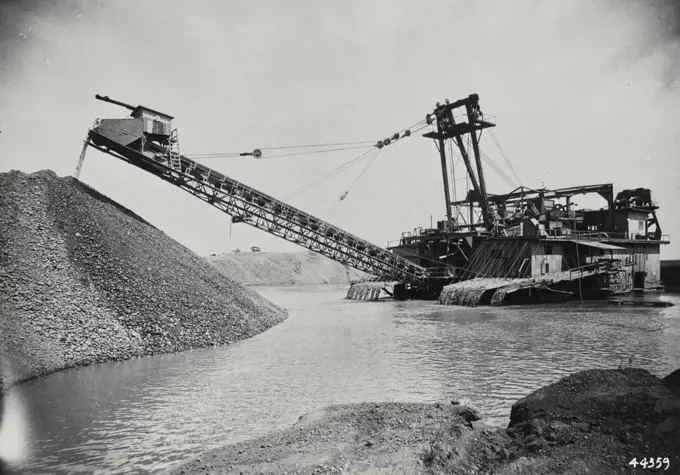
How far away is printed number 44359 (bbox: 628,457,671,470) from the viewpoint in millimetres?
3922

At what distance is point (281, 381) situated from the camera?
9.01 metres

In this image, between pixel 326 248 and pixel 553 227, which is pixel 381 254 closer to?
pixel 326 248

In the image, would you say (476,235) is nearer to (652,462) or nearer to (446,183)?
(446,183)

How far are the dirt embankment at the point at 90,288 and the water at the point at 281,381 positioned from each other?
2.16ft

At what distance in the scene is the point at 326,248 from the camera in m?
25.1

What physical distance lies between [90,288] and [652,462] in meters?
12.0

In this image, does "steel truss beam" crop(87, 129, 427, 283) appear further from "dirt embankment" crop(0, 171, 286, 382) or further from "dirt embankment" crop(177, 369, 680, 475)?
"dirt embankment" crop(177, 369, 680, 475)

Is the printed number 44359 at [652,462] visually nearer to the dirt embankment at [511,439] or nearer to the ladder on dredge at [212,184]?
the dirt embankment at [511,439]

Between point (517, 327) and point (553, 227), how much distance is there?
16.2 meters

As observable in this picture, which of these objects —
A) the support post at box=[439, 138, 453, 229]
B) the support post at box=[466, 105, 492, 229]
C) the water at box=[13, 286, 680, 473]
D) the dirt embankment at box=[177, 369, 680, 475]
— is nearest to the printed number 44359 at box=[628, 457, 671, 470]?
the dirt embankment at box=[177, 369, 680, 475]

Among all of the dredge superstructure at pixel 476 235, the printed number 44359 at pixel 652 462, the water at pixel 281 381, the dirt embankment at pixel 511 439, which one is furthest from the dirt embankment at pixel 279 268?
the printed number 44359 at pixel 652 462

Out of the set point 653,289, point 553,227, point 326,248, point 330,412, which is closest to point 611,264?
point 553,227

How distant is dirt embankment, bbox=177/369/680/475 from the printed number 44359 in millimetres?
11

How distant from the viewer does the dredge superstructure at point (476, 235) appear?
19.2 m
